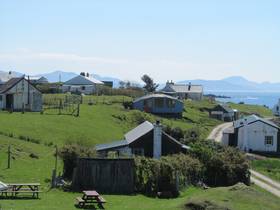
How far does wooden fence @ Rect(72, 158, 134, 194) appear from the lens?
118 ft

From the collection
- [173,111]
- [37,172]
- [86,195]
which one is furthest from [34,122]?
[173,111]

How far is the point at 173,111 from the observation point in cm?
10381

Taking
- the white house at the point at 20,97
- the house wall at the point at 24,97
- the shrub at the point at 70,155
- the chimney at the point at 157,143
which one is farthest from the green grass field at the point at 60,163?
the chimney at the point at 157,143

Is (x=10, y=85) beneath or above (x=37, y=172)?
above

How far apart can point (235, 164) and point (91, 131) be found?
24612mm

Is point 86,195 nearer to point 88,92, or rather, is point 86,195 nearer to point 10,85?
point 10,85

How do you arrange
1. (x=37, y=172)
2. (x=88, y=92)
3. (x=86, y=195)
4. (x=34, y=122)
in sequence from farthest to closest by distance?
1. (x=88, y=92)
2. (x=34, y=122)
3. (x=37, y=172)
4. (x=86, y=195)

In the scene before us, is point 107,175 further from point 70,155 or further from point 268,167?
point 268,167

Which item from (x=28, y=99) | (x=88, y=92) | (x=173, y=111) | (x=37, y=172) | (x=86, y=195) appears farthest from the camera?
(x=88, y=92)

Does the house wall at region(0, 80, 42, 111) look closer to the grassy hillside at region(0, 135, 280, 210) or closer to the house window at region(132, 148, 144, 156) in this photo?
the house window at region(132, 148, 144, 156)

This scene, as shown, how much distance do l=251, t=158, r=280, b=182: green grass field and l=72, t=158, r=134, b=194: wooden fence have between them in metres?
20.4

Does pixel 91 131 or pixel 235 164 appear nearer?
pixel 235 164

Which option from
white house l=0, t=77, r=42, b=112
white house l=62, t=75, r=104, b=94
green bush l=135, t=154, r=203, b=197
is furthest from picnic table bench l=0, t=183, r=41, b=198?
white house l=62, t=75, r=104, b=94

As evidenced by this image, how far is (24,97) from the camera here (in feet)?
252
